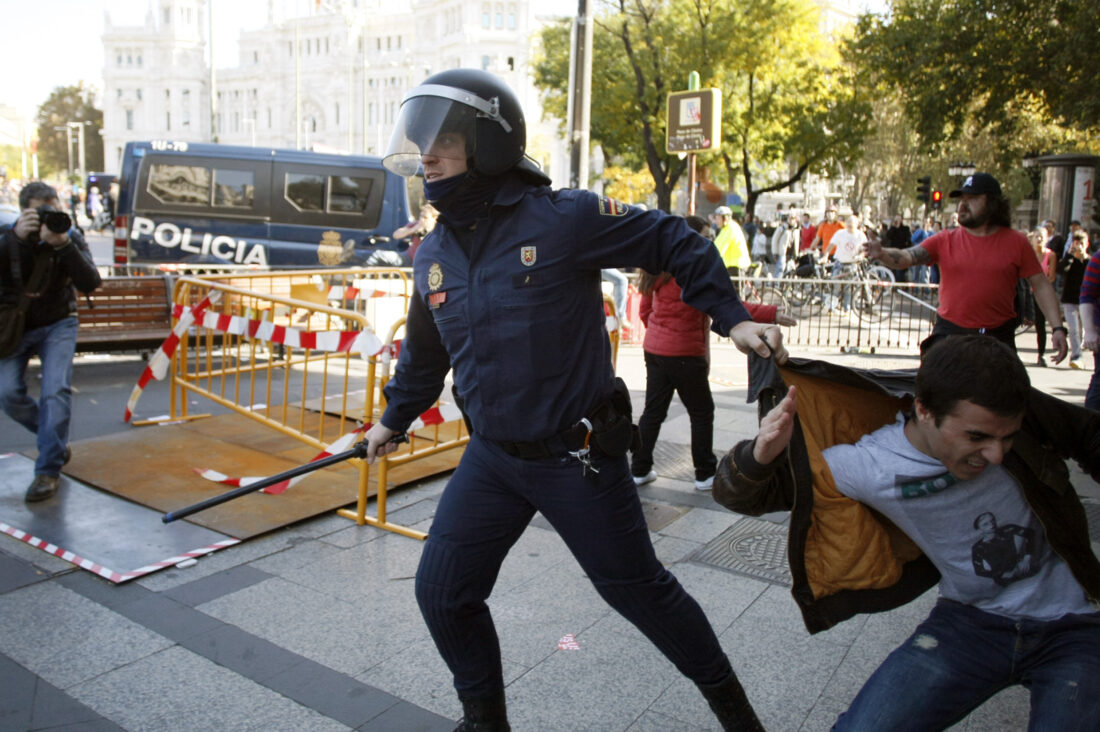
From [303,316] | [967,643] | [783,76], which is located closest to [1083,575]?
[967,643]

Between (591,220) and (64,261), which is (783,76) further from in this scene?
(591,220)

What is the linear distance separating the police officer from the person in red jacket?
9.14 feet

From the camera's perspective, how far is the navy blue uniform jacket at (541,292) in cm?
247

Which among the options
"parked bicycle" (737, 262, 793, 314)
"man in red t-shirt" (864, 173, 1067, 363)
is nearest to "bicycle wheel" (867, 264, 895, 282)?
"parked bicycle" (737, 262, 793, 314)

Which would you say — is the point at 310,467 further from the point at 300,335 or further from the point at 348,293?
the point at 348,293

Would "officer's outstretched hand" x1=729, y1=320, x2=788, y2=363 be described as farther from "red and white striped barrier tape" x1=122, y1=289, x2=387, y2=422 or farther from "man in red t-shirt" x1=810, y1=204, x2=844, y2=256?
"man in red t-shirt" x1=810, y1=204, x2=844, y2=256

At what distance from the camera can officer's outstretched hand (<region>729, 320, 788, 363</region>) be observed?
7.11 feet

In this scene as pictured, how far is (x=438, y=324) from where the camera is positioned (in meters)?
2.63

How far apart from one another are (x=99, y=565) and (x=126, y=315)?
6151 mm

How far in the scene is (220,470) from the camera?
19.1 feet

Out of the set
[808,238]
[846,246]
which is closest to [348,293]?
[846,246]

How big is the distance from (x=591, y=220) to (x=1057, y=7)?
13.9 metres

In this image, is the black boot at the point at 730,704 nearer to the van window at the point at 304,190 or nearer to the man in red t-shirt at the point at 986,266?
the man in red t-shirt at the point at 986,266

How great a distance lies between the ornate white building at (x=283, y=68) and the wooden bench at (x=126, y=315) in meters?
96.7
